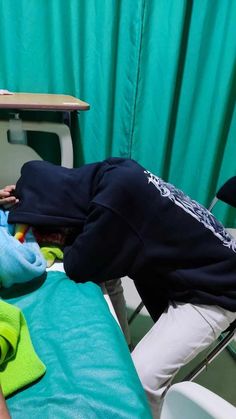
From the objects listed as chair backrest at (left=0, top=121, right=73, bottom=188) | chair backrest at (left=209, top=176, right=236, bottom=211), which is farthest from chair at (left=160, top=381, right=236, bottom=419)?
chair backrest at (left=0, top=121, right=73, bottom=188)

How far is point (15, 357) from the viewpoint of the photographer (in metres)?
0.56

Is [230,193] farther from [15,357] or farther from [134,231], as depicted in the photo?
[15,357]

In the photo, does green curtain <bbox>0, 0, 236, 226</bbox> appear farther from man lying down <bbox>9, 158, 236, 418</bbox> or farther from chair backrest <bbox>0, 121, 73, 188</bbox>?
man lying down <bbox>9, 158, 236, 418</bbox>

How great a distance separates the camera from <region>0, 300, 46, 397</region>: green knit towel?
524 mm

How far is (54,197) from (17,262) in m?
0.22

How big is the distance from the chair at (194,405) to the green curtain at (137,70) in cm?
155

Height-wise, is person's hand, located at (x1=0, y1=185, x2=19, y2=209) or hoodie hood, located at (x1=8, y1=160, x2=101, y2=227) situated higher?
hoodie hood, located at (x1=8, y1=160, x2=101, y2=227)

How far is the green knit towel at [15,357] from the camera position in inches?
Result: 20.6

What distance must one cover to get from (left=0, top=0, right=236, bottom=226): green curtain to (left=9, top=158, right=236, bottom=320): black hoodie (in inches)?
39.7

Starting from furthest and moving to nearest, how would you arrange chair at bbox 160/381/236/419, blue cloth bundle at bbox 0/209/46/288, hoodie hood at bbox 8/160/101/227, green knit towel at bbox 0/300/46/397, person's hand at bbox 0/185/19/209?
person's hand at bbox 0/185/19/209, hoodie hood at bbox 8/160/101/227, blue cloth bundle at bbox 0/209/46/288, green knit towel at bbox 0/300/46/397, chair at bbox 160/381/236/419

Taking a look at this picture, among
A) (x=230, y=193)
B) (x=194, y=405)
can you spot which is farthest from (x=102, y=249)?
(x=230, y=193)

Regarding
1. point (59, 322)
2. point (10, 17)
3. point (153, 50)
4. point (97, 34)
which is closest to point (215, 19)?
point (153, 50)

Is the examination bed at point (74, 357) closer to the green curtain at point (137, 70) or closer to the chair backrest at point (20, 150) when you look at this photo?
the chair backrest at point (20, 150)

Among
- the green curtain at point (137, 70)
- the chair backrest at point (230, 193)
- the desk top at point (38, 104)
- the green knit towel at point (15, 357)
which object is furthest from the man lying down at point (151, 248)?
the green curtain at point (137, 70)
